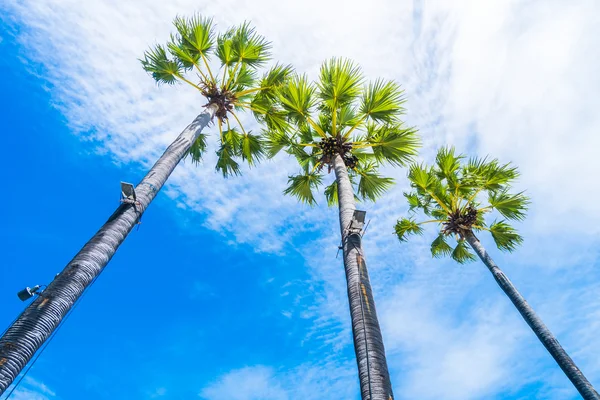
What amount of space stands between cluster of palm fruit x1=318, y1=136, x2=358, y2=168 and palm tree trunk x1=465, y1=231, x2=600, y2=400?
5.39 meters

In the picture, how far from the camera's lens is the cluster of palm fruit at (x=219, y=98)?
31.1 feet

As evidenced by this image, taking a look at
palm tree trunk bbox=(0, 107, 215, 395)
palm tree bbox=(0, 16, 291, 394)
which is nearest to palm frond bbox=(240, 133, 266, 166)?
palm tree bbox=(0, 16, 291, 394)

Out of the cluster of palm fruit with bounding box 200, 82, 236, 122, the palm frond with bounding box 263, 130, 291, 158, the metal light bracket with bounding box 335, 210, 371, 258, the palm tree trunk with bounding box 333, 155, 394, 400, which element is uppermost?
the cluster of palm fruit with bounding box 200, 82, 236, 122

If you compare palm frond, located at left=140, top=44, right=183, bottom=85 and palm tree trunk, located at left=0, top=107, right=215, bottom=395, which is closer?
palm tree trunk, located at left=0, top=107, right=215, bottom=395

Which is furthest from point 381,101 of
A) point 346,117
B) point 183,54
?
point 183,54

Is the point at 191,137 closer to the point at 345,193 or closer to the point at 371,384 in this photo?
the point at 345,193

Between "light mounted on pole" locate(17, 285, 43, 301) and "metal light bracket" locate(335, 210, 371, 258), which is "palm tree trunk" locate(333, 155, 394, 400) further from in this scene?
"light mounted on pole" locate(17, 285, 43, 301)

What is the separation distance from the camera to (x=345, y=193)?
680cm

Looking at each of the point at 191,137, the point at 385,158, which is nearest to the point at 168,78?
the point at 191,137

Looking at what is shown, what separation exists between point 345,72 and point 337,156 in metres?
1.89

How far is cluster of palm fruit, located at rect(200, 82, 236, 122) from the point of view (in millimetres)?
9477

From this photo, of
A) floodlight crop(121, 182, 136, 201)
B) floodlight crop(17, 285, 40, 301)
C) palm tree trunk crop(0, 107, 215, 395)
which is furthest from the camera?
floodlight crop(121, 182, 136, 201)

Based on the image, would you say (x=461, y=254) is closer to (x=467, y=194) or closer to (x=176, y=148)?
(x=467, y=194)

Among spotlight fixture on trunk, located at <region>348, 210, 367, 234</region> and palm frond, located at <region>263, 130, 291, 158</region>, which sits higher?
palm frond, located at <region>263, 130, 291, 158</region>
